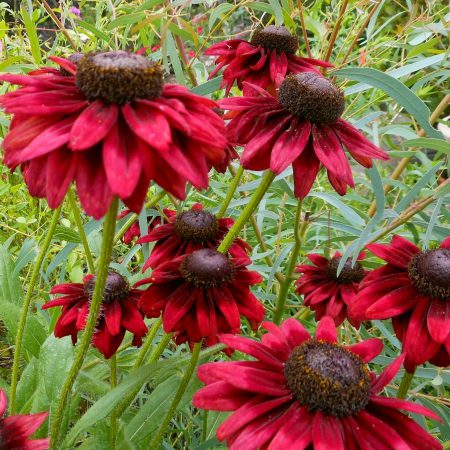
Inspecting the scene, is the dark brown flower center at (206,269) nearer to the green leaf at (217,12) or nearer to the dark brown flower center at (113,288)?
the dark brown flower center at (113,288)

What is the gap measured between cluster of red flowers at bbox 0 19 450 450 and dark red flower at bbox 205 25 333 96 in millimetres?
93

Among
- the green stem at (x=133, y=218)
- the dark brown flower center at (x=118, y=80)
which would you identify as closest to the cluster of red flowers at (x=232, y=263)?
the dark brown flower center at (x=118, y=80)

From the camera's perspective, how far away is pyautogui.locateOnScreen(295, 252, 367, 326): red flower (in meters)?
1.02

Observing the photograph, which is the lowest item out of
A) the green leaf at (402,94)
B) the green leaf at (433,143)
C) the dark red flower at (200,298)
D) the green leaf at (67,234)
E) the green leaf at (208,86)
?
the green leaf at (67,234)

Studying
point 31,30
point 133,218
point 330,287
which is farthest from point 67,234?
point 330,287

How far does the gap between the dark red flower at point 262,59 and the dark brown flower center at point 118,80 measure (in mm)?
398

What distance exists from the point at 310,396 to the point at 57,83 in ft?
1.21

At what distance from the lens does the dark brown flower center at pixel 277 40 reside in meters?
0.98

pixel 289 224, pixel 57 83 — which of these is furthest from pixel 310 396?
pixel 289 224

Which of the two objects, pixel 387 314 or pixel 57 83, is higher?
pixel 57 83

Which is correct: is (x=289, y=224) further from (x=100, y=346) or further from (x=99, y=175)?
(x=99, y=175)

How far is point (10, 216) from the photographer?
1.46m

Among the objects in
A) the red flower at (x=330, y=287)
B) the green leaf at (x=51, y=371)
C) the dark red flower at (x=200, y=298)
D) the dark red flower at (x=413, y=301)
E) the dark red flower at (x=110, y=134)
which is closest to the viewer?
the dark red flower at (x=110, y=134)

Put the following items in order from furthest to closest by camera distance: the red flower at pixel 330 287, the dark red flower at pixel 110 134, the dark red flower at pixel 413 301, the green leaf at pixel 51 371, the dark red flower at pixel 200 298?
the red flower at pixel 330 287
the green leaf at pixel 51 371
the dark red flower at pixel 200 298
the dark red flower at pixel 413 301
the dark red flower at pixel 110 134
